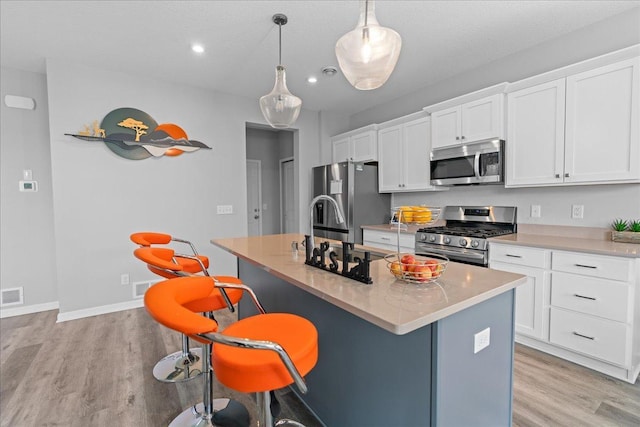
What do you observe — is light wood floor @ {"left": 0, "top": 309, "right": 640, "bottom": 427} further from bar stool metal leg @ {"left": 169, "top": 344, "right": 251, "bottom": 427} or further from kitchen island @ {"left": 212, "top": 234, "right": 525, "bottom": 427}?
kitchen island @ {"left": 212, "top": 234, "right": 525, "bottom": 427}

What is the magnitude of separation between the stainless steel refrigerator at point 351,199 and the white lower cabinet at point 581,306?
188 centimetres

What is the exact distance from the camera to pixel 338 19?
2436mm

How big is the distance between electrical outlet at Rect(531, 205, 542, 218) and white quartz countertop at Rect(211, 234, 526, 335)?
1922 mm

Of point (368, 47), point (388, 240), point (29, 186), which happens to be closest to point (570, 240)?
point (388, 240)

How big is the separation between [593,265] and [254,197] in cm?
518

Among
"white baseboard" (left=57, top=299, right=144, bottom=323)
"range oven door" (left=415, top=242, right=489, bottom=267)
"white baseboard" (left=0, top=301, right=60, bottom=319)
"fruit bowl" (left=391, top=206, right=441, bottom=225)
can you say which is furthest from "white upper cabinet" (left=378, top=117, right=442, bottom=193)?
"white baseboard" (left=0, top=301, right=60, bottom=319)

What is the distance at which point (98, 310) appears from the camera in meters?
3.39

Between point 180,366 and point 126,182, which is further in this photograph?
point 126,182

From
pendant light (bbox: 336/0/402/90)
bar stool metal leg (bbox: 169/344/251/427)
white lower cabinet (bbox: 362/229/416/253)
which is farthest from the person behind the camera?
white lower cabinet (bbox: 362/229/416/253)

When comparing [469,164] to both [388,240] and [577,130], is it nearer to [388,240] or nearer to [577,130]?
[577,130]

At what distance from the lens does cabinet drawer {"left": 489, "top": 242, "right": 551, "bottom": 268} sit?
7.81 ft

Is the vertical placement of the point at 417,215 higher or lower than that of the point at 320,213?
higher

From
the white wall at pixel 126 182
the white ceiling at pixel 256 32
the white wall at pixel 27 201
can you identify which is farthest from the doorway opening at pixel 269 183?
the white wall at pixel 27 201

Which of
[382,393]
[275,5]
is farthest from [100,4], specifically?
[382,393]
